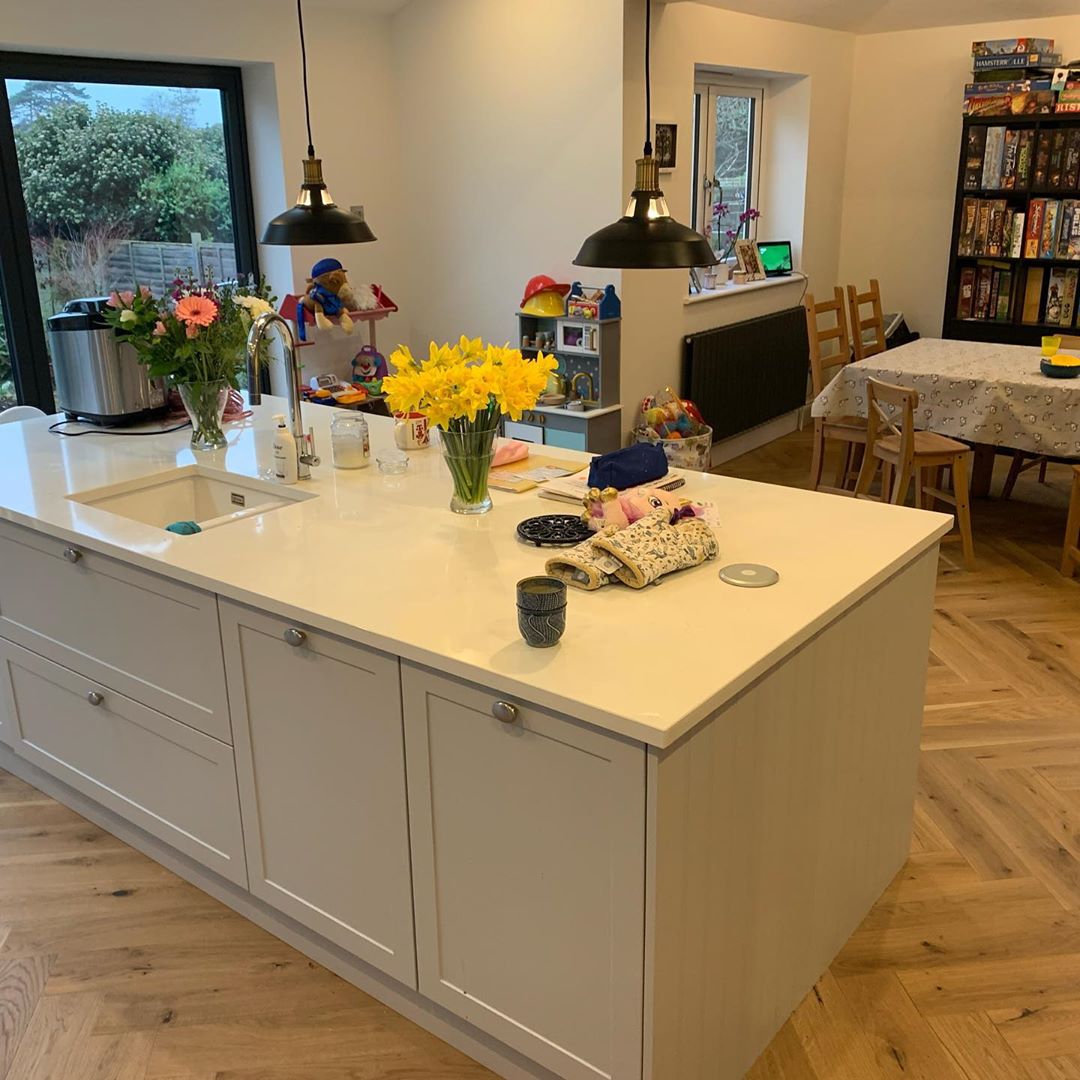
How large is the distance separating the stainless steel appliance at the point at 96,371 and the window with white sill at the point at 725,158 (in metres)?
3.60

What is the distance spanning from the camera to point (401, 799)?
1.91 metres

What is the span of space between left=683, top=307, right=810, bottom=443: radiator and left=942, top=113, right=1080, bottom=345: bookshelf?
0.88 m

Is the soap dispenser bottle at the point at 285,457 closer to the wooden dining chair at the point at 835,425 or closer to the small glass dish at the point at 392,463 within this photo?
the small glass dish at the point at 392,463

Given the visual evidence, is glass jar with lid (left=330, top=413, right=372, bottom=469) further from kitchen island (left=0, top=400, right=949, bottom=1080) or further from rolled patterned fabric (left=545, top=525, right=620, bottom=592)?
rolled patterned fabric (left=545, top=525, right=620, bottom=592)

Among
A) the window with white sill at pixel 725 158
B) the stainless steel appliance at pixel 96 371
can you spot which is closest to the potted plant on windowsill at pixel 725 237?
the window with white sill at pixel 725 158

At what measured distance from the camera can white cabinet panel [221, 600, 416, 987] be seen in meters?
1.91

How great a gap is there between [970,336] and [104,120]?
465 centimetres

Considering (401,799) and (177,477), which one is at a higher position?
(177,477)

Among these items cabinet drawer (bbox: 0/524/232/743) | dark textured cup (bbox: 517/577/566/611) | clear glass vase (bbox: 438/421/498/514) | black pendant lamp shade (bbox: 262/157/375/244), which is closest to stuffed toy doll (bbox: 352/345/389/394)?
black pendant lamp shade (bbox: 262/157/375/244)

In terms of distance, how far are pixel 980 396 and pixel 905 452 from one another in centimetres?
41

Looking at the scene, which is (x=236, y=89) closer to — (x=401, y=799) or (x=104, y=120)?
(x=104, y=120)

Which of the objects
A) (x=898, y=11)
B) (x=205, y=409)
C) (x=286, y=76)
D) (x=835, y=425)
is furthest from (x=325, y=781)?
(x=898, y=11)

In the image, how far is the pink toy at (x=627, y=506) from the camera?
2.24m

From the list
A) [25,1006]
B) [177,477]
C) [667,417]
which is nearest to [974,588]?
[667,417]
